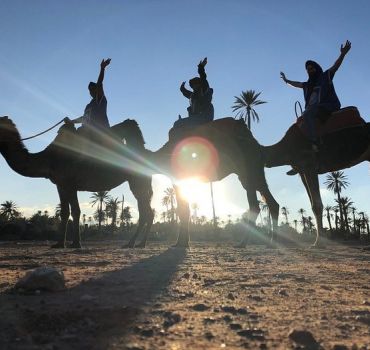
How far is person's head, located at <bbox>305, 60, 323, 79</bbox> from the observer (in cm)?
974

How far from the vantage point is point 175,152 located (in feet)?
33.4

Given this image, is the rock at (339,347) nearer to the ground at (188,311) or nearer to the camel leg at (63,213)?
the ground at (188,311)

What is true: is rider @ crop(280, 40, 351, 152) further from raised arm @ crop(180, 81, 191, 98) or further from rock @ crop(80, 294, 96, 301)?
rock @ crop(80, 294, 96, 301)

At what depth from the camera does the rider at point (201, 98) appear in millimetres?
9891

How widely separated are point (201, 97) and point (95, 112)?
8.92 feet

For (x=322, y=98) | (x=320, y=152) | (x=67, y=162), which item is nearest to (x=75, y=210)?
(x=67, y=162)

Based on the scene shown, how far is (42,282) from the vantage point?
11.4ft

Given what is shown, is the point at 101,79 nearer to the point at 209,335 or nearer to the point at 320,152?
the point at 320,152

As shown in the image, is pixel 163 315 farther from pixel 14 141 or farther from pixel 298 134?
pixel 14 141

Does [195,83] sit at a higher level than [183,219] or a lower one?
higher

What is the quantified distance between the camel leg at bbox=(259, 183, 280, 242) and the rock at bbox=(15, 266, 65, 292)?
6.83 m

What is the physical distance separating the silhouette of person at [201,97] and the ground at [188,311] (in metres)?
5.65

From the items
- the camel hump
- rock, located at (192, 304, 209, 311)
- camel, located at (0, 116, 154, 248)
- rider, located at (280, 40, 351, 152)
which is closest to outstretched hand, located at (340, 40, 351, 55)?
rider, located at (280, 40, 351, 152)

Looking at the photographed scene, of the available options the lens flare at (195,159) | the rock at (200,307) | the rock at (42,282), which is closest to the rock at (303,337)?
the rock at (200,307)
